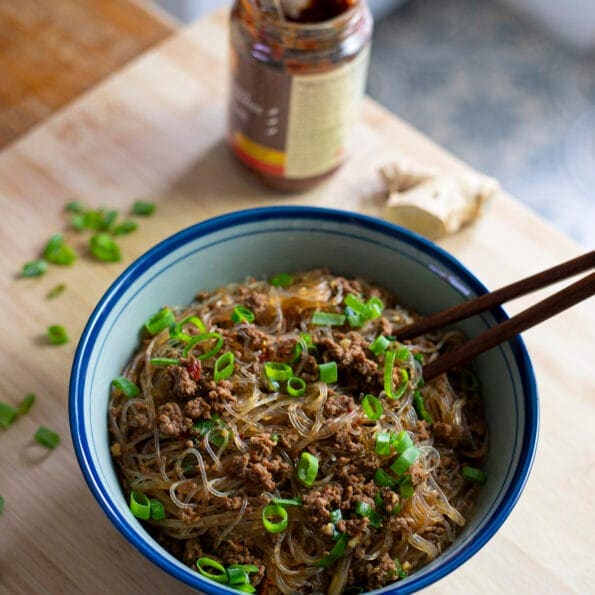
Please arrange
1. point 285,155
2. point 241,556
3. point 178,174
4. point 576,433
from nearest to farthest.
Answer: point 241,556, point 576,433, point 285,155, point 178,174

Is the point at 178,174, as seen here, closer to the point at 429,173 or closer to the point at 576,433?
the point at 429,173

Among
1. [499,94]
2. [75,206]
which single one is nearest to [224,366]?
[75,206]

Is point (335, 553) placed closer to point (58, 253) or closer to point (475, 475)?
point (475, 475)

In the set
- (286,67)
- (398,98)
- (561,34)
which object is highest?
(286,67)

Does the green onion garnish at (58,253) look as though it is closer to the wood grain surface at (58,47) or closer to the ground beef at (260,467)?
the wood grain surface at (58,47)

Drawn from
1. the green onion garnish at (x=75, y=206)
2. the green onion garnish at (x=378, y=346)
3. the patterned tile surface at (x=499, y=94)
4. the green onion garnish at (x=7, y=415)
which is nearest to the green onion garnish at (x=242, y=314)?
the green onion garnish at (x=378, y=346)

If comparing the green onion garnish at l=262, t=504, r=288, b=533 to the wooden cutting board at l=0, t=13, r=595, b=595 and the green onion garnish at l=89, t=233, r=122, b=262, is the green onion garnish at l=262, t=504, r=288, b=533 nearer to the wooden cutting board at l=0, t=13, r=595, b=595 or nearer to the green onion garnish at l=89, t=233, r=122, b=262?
the wooden cutting board at l=0, t=13, r=595, b=595

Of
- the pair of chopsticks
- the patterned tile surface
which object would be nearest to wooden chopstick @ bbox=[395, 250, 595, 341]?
the pair of chopsticks

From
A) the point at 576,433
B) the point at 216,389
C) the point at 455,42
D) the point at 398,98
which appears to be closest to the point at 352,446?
the point at 216,389
